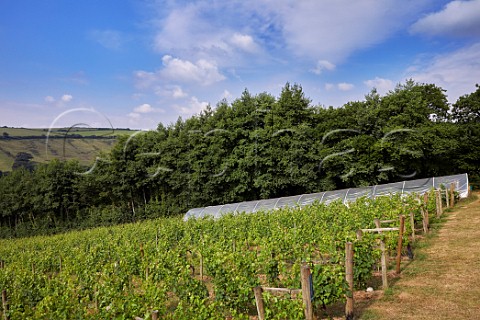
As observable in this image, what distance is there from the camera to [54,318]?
7148 millimetres

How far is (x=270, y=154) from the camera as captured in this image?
29266mm

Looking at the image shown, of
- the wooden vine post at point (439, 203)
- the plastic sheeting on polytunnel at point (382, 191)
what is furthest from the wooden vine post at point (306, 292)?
the plastic sheeting on polytunnel at point (382, 191)

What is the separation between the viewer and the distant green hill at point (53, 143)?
8531 cm

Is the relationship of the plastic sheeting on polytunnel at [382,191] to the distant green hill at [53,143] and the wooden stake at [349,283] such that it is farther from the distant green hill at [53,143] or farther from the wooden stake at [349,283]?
the distant green hill at [53,143]

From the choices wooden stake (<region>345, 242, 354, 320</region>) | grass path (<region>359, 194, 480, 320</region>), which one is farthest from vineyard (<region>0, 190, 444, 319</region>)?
grass path (<region>359, 194, 480, 320</region>)

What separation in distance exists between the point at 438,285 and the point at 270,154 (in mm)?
21422

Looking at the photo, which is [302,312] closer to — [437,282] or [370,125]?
[437,282]

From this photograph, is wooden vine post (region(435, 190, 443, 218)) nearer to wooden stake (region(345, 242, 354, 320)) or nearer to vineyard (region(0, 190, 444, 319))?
vineyard (region(0, 190, 444, 319))

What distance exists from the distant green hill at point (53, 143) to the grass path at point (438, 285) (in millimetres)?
82156

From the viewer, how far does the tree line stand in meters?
26.6

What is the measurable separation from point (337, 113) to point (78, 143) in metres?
85.7

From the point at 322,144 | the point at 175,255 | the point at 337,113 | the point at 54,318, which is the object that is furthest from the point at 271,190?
the point at 54,318

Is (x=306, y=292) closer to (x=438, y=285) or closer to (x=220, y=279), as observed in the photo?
(x=220, y=279)

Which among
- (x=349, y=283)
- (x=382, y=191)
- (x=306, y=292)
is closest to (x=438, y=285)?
(x=349, y=283)
